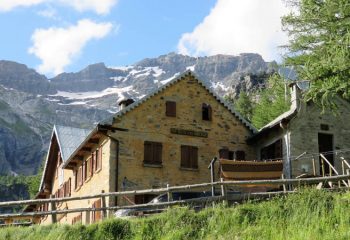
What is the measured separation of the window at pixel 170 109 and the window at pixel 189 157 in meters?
1.97

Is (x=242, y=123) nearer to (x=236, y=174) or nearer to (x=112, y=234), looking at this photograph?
(x=236, y=174)

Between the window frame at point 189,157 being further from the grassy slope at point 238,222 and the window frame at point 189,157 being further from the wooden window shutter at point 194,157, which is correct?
the grassy slope at point 238,222

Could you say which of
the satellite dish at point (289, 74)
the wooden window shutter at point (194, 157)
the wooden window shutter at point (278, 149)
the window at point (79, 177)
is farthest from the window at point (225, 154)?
the window at point (79, 177)

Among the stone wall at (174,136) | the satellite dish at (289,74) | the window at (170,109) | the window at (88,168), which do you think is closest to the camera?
the satellite dish at (289,74)

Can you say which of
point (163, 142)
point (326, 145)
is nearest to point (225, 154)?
point (163, 142)

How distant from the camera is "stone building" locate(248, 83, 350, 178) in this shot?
3344 cm

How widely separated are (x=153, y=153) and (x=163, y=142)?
916 mm

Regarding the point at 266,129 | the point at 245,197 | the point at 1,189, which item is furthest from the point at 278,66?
the point at 1,189

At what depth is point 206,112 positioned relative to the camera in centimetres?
3731

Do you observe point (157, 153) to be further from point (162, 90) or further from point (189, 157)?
point (162, 90)

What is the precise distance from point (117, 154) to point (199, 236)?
53.6ft

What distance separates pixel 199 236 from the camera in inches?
709

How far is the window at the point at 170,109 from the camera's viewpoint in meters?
36.1

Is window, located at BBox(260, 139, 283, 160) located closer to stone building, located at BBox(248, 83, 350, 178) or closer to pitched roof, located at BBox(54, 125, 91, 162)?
stone building, located at BBox(248, 83, 350, 178)
